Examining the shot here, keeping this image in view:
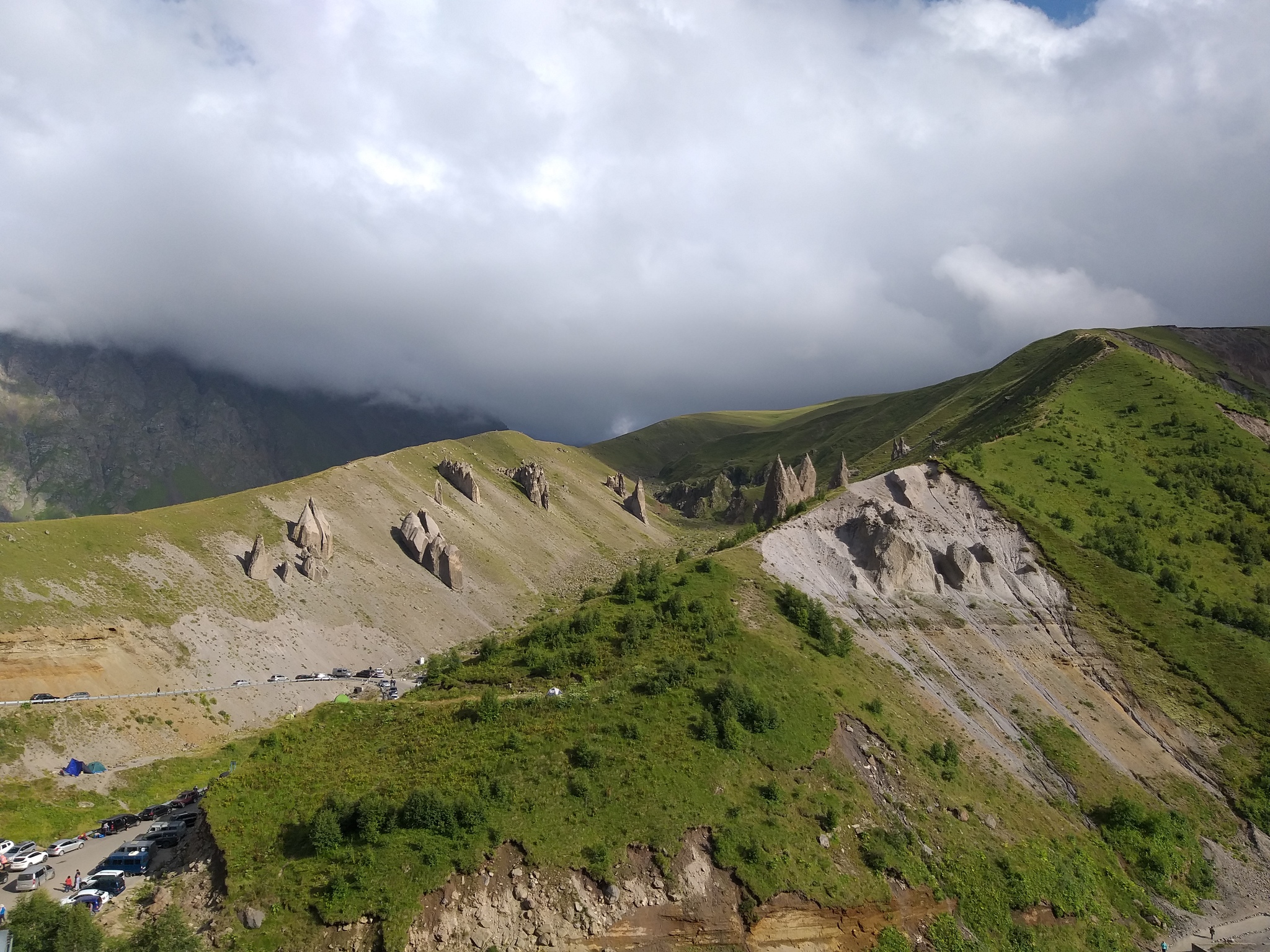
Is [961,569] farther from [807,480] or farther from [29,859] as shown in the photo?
[807,480]

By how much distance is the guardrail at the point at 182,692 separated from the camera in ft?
172

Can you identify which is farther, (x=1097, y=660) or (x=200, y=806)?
(x=1097, y=660)

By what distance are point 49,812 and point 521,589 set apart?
66627 mm

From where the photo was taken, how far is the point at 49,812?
43938 mm

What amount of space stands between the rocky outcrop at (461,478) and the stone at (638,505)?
51.2 m

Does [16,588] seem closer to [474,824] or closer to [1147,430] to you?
[474,824]

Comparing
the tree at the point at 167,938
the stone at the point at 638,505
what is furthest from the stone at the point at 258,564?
the stone at the point at 638,505

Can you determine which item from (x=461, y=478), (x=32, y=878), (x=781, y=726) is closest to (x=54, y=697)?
(x=32, y=878)

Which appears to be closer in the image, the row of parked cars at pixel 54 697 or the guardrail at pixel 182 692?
the guardrail at pixel 182 692

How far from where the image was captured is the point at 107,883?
33062 mm

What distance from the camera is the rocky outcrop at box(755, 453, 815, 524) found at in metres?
122

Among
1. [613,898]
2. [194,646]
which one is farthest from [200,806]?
[194,646]

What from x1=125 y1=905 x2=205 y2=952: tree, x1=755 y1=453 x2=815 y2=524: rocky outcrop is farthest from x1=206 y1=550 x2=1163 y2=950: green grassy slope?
x1=755 y1=453 x2=815 y2=524: rocky outcrop

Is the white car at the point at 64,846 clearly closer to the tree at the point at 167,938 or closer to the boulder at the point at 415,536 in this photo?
the tree at the point at 167,938
